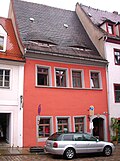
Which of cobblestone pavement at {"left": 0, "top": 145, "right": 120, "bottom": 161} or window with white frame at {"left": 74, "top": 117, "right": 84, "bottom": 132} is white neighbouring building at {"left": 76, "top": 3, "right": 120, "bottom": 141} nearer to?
window with white frame at {"left": 74, "top": 117, "right": 84, "bottom": 132}

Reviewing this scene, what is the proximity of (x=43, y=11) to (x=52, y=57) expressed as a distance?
836 centimetres

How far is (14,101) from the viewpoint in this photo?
1719 centimetres

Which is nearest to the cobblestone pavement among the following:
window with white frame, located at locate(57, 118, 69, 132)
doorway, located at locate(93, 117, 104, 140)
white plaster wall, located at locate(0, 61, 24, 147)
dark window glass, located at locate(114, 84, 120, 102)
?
white plaster wall, located at locate(0, 61, 24, 147)

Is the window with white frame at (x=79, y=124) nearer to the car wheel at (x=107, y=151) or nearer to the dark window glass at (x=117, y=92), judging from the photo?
the dark window glass at (x=117, y=92)

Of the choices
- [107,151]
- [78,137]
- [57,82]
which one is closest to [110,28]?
[57,82]

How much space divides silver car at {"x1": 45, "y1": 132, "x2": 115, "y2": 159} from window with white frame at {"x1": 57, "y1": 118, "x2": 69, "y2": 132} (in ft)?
14.0

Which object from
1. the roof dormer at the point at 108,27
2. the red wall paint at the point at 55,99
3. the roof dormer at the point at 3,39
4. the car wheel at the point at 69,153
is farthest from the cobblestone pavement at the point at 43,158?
the roof dormer at the point at 108,27

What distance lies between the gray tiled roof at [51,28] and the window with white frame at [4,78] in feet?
9.41

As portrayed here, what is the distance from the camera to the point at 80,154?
15.2 metres

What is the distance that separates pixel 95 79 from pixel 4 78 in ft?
27.1

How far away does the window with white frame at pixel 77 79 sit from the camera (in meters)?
20.1

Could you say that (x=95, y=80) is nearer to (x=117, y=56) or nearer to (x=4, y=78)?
(x=117, y=56)

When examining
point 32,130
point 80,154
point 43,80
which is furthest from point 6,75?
point 80,154

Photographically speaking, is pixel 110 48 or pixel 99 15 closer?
pixel 110 48
